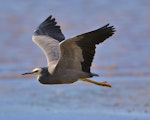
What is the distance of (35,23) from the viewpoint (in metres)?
18.1

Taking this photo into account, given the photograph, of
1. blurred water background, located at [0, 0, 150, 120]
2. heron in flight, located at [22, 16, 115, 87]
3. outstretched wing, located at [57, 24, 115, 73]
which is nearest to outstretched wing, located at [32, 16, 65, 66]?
heron in flight, located at [22, 16, 115, 87]

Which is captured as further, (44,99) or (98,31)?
(44,99)

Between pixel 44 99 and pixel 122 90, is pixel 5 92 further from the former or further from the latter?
pixel 122 90

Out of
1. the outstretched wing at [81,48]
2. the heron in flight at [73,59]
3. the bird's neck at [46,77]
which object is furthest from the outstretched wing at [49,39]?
the outstretched wing at [81,48]

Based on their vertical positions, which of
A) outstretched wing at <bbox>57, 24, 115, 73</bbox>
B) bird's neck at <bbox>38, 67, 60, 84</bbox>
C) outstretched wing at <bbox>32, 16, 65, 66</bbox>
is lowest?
bird's neck at <bbox>38, 67, 60, 84</bbox>

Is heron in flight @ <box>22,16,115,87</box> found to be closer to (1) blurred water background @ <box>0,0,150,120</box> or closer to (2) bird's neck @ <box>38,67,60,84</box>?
(2) bird's neck @ <box>38,67,60,84</box>

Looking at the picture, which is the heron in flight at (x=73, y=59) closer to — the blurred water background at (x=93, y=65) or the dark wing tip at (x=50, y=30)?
the dark wing tip at (x=50, y=30)

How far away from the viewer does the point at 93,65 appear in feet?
47.9

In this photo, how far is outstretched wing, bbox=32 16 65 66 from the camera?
937 cm

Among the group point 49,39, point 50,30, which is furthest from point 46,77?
point 50,30

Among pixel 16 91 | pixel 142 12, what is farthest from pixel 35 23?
pixel 16 91

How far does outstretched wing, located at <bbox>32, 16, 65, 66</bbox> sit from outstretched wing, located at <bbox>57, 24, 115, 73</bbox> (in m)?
0.48

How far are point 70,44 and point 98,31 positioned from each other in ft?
1.19

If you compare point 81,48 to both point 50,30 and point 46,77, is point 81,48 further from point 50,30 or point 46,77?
point 50,30
